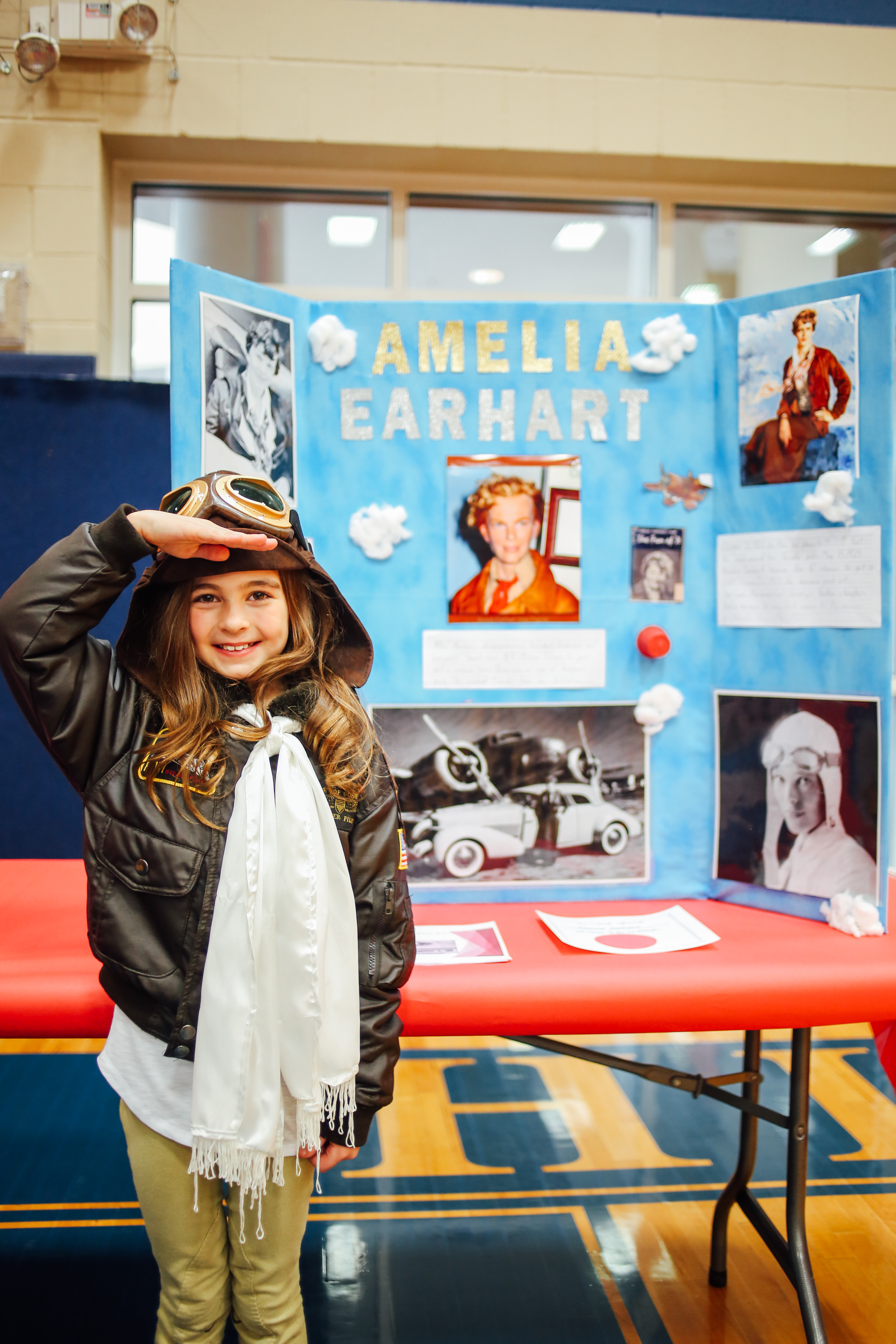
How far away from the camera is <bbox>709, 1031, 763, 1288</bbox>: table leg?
1719 millimetres

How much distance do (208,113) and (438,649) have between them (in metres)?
2.21

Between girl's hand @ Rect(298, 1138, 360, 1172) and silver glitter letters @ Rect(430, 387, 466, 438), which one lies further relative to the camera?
silver glitter letters @ Rect(430, 387, 466, 438)

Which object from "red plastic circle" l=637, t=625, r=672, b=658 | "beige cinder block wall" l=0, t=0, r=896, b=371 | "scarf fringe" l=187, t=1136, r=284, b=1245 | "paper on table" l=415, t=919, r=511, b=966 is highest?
"beige cinder block wall" l=0, t=0, r=896, b=371

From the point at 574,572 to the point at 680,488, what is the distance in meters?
0.25

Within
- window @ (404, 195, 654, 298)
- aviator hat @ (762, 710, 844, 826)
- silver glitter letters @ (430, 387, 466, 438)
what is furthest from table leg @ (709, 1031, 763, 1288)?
window @ (404, 195, 654, 298)

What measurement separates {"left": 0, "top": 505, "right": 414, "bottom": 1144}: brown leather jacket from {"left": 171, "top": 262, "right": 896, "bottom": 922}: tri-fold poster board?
0.50 meters

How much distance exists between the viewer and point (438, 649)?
166 centimetres

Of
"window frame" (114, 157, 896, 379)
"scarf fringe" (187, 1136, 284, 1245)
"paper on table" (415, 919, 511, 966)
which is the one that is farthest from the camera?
"window frame" (114, 157, 896, 379)

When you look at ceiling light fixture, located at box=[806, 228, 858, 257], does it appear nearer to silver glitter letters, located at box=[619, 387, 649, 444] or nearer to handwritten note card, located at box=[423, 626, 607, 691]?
silver glitter letters, located at box=[619, 387, 649, 444]

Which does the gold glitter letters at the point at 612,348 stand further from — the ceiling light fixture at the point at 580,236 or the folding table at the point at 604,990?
the ceiling light fixture at the point at 580,236

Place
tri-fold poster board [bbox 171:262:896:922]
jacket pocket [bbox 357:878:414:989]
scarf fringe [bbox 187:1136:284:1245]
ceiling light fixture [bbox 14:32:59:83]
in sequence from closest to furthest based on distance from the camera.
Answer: scarf fringe [bbox 187:1136:284:1245] < jacket pocket [bbox 357:878:414:989] < tri-fold poster board [bbox 171:262:896:922] < ceiling light fixture [bbox 14:32:59:83]

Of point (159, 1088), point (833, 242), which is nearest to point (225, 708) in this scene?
point (159, 1088)

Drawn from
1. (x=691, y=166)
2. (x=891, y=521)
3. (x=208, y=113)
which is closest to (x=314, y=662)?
(x=891, y=521)

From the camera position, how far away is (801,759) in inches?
62.5
